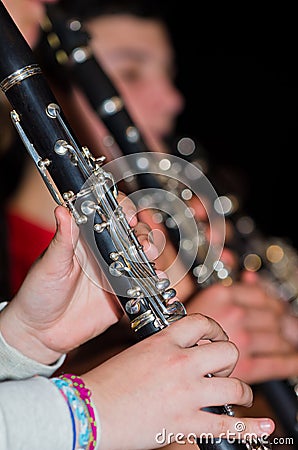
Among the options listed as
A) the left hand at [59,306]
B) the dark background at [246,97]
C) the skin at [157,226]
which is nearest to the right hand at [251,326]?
the skin at [157,226]

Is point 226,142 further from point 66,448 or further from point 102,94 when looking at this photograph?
point 66,448

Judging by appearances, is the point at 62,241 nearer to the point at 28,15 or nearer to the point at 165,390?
the point at 165,390

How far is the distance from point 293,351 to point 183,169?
411 mm

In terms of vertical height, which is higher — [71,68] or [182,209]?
[71,68]

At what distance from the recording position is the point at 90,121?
57.0 inches

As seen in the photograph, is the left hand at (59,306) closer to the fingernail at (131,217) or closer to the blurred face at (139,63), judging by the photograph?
the fingernail at (131,217)

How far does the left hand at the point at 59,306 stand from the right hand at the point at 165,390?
11cm

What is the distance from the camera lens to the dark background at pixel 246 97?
7.73ft

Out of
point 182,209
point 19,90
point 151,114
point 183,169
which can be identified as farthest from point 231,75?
point 19,90

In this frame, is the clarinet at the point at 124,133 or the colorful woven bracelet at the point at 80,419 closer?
the colorful woven bracelet at the point at 80,419

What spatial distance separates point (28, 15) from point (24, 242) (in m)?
0.42

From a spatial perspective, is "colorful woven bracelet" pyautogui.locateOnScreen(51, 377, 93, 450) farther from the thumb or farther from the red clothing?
the red clothing

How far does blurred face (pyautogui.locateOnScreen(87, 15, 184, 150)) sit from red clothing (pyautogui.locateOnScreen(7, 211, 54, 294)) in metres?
0.32

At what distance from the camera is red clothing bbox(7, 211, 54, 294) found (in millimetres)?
1339
